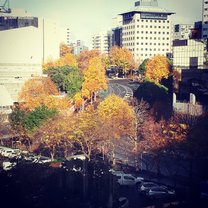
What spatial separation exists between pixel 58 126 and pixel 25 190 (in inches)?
69.5

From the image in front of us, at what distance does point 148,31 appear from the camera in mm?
20859

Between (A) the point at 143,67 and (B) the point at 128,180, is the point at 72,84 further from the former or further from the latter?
(B) the point at 128,180

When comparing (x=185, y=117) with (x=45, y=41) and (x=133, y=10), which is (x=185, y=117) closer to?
(x=45, y=41)

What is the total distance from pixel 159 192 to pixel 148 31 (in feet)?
55.6

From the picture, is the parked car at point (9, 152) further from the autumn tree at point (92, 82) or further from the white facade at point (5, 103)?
the autumn tree at point (92, 82)

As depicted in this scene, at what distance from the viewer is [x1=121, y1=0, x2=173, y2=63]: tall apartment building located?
68.2ft

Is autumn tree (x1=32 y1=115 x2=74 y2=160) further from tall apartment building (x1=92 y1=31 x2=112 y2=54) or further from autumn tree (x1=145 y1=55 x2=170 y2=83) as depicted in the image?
tall apartment building (x1=92 y1=31 x2=112 y2=54)

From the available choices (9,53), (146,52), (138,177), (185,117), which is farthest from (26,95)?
(146,52)

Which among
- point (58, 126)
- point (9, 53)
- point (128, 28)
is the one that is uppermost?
point (128, 28)

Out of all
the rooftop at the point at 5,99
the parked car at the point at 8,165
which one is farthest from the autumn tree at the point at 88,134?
the rooftop at the point at 5,99

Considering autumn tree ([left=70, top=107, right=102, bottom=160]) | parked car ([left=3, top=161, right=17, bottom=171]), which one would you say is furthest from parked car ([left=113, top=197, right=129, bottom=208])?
parked car ([left=3, top=161, right=17, bottom=171])

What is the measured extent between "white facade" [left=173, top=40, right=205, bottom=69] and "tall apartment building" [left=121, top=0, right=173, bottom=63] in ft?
29.3

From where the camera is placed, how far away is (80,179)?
570cm

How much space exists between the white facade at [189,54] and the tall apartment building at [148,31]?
8.93 metres
